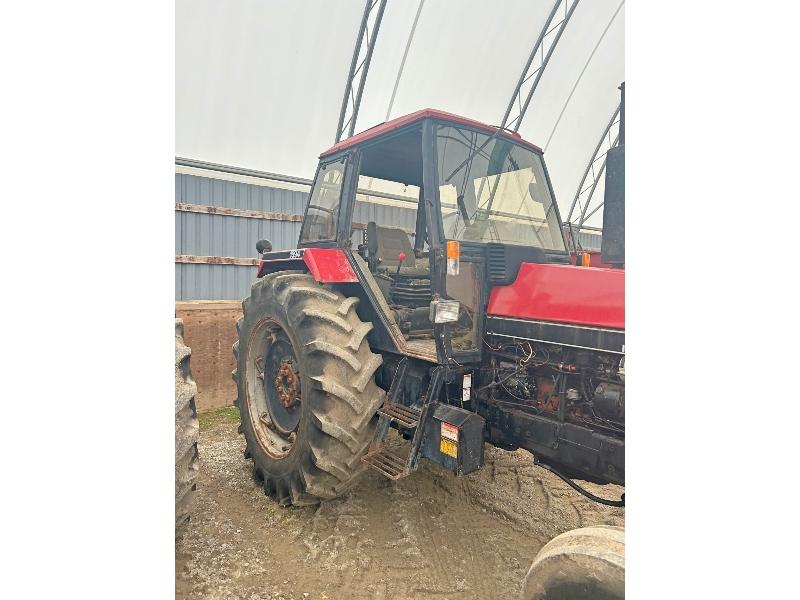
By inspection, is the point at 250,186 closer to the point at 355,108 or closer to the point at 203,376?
the point at 355,108

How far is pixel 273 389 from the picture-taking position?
3707mm

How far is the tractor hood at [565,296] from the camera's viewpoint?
7.88ft

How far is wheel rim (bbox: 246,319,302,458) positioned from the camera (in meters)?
3.36

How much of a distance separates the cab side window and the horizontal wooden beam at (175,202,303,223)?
2833mm

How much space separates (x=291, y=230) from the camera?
7.26 meters

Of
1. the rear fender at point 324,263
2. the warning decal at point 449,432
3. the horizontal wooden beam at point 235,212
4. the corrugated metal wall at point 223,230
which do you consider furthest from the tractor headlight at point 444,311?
the horizontal wooden beam at point 235,212

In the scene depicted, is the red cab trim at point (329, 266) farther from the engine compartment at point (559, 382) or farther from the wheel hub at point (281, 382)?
the engine compartment at point (559, 382)

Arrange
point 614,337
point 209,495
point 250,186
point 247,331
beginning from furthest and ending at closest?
point 250,186
point 247,331
point 209,495
point 614,337

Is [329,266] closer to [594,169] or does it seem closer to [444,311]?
[444,311]

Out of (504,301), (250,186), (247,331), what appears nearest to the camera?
(504,301)

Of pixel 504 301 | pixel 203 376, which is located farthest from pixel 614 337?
pixel 203 376

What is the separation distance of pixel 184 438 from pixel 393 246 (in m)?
2.31

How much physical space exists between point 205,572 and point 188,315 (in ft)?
11.2

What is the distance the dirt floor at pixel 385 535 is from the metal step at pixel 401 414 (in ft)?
2.29
